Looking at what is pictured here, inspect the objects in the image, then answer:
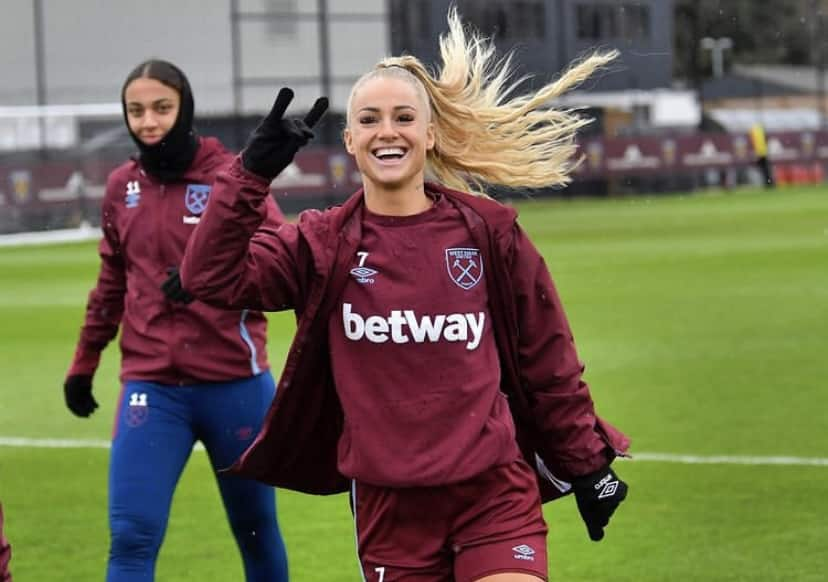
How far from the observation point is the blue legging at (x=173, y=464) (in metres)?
5.93

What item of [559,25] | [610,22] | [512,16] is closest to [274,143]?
[512,16]

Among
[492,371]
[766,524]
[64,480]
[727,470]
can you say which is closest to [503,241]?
[492,371]

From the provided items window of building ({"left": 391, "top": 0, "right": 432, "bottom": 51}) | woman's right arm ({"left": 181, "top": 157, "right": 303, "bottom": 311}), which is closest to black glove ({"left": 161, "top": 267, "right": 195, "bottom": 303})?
woman's right arm ({"left": 181, "top": 157, "right": 303, "bottom": 311})

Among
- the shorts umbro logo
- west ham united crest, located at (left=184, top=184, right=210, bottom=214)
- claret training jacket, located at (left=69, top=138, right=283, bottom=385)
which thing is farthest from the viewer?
west ham united crest, located at (left=184, top=184, right=210, bottom=214)

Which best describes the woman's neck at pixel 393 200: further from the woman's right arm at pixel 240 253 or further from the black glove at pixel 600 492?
the black glove at pixel 600 492

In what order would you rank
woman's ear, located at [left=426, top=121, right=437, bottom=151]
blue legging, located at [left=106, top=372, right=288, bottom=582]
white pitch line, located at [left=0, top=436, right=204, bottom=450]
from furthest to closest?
white pitch line, located at [left=0, top=436, right=204, bottom=450], blue legging, located at [left=106, top=372, right=288, bottom=582], woman's ear, located at [left=426, top=121, right=437, bottom=151]

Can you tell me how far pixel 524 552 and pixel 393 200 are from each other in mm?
1009

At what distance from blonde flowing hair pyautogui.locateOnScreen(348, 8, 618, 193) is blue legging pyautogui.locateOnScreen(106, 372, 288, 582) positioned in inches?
61.3

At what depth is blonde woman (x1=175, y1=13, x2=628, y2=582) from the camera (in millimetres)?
4594

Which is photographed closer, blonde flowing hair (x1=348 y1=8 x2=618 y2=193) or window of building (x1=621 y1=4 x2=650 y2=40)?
blonde flowing hair (x1=348 y1=8 x2=618 y2=193)

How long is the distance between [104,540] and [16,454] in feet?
9.85

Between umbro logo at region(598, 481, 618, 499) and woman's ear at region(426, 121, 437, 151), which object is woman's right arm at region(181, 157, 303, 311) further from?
umbro logo at region(598, 481, 618, 499)

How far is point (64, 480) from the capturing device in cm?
1041

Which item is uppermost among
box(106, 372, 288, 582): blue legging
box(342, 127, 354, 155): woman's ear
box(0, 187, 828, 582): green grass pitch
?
box(342, 127, 354, 155): woman's ear
